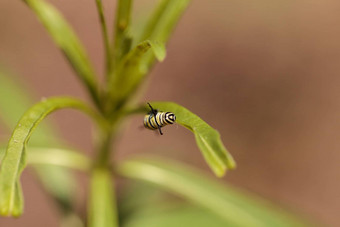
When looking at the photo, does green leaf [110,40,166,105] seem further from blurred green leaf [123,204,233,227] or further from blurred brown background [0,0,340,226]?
blurred brown background [0,0,340,226]

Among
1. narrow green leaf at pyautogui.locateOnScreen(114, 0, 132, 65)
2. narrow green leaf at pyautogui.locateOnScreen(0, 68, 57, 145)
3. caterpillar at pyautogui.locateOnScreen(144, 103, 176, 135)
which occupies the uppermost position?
narrow green leaf at pyautogui.locateOnScreen(0, 68, 57, 145)

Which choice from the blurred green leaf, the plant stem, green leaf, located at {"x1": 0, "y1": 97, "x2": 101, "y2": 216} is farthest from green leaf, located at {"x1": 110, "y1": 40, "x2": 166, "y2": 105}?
the blurred green leaf

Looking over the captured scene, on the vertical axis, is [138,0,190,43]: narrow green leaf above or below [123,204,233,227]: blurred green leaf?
above

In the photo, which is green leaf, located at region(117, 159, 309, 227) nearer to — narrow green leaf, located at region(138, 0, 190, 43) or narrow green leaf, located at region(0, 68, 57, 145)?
narrow green leaf, located at region(0, 68, 57, 145)

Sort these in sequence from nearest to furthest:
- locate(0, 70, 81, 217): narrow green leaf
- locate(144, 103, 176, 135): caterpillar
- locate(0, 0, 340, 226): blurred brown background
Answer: locate(144, 103, 176, 135): caterpillar < locate(0, 70, 81, 217): narrow green leaf < locate(0, 0, 340, 226): blurred brown background

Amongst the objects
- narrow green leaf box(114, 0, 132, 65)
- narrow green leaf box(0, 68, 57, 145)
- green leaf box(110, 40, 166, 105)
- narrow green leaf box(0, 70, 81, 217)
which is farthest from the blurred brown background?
narrow green leaf box(114, 0, 132, 65)

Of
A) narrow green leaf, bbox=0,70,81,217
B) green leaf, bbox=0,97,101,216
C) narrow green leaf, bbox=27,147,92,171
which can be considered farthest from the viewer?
narrow green leaf, bbox=0,70,81,217

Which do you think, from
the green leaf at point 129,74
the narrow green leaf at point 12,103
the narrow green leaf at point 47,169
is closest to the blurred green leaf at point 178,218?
the narrow green leaf at point 47,169

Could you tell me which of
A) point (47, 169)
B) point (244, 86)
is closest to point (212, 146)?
point (47, 169)

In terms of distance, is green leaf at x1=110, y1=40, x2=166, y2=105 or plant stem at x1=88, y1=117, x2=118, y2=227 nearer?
green leaf at x1=110, y1=40, x2=166, y2=105
